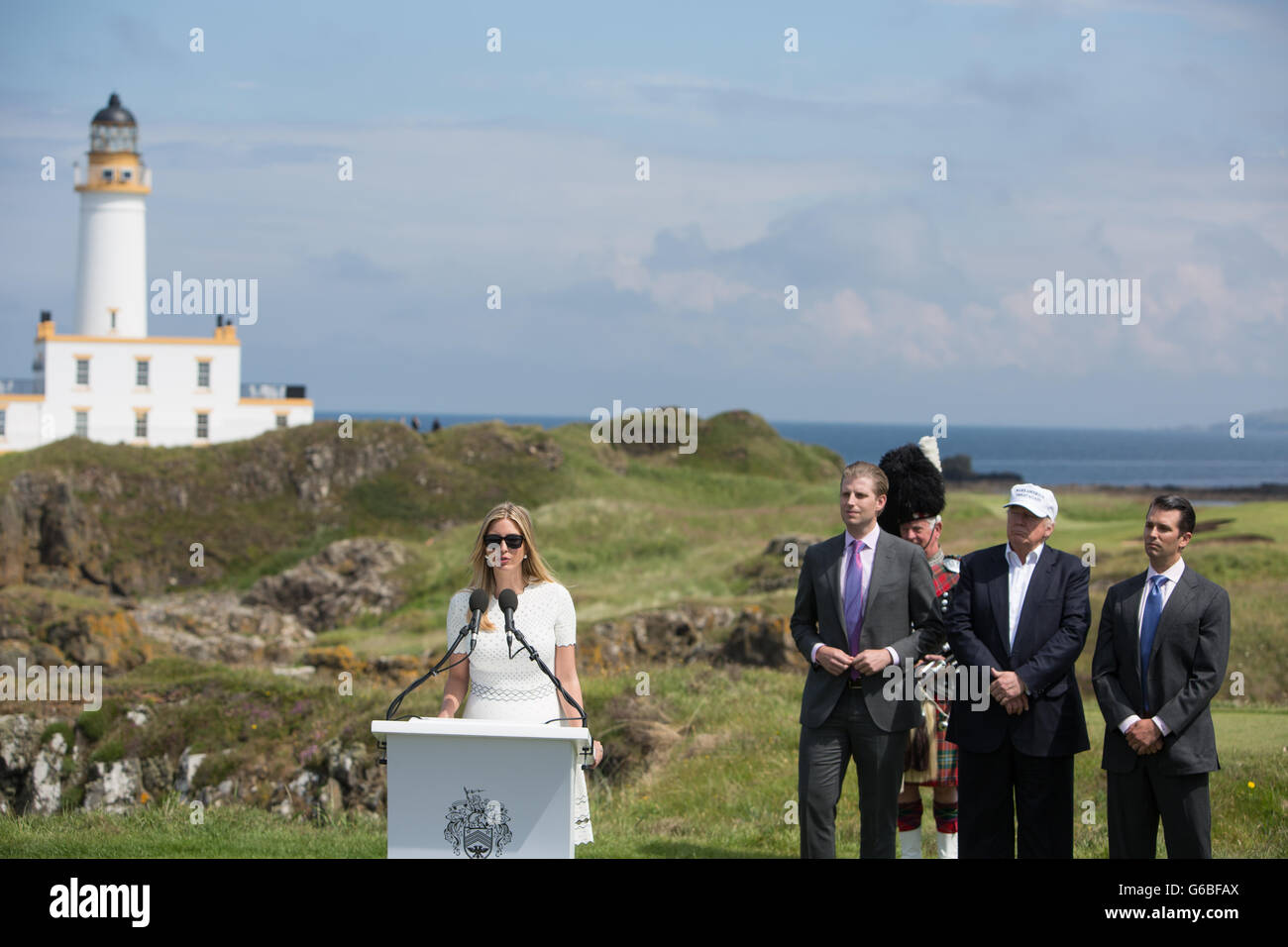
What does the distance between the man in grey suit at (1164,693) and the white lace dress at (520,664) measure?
3398 millimetres

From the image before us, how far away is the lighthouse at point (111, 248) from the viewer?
69.0 m

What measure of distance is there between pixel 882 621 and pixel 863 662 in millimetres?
359

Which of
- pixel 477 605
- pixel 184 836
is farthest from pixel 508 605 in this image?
pixel 184 836

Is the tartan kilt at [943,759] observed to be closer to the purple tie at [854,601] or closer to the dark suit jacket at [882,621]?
the dark suit jacket at [882,621]

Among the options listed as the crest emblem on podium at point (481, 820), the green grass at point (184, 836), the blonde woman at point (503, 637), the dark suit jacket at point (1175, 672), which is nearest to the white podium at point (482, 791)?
the crest emblem on podium at point (481, 820)

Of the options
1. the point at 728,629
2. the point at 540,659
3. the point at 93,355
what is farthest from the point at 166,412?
the point at 540,659

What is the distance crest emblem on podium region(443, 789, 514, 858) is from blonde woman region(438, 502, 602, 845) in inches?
50.4

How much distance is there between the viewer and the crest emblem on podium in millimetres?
6160

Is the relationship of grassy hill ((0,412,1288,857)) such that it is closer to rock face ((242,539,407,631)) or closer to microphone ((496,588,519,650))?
rock face ((242,539,407,631))

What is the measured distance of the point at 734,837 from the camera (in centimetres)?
1212

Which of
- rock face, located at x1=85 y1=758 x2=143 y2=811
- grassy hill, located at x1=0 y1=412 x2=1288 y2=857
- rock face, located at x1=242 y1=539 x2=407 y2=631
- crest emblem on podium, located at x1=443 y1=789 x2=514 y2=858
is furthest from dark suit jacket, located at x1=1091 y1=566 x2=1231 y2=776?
rock face, located at x1=242 y1=539 x2=407 y2=631
